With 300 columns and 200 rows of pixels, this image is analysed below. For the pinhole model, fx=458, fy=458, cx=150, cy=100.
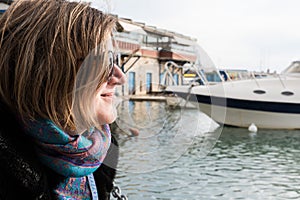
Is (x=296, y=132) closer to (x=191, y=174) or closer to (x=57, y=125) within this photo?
(x=191, y=174)

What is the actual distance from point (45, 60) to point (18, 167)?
0.17 m

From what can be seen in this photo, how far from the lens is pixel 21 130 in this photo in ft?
2.41

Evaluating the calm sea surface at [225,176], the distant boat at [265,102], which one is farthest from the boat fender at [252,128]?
the calm sea surface at [225,176]

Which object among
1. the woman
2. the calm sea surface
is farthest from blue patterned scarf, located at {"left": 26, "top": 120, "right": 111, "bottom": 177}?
the calm sea surface

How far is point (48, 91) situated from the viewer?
Result: 72 centimetres

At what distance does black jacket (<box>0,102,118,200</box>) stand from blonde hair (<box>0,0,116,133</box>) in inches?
1.1

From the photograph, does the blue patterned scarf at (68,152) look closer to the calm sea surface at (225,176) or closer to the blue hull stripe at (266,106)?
the calm sea surface at (225,176)

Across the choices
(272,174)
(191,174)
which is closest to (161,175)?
(191,174)

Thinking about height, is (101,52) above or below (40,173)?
above

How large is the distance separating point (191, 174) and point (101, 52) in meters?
4.99

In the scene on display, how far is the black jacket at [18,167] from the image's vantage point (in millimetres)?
700

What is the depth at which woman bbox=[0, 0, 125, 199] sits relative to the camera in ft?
2.33

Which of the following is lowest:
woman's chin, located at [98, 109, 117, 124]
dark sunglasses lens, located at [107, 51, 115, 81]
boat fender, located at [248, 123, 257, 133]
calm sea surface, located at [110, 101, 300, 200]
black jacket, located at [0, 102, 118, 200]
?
boat fender, located at [248, 123, 257, 133]

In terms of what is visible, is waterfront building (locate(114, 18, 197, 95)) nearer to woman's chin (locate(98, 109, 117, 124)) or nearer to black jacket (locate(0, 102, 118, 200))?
woman's chin (locate(98, 109, 117, 124))
